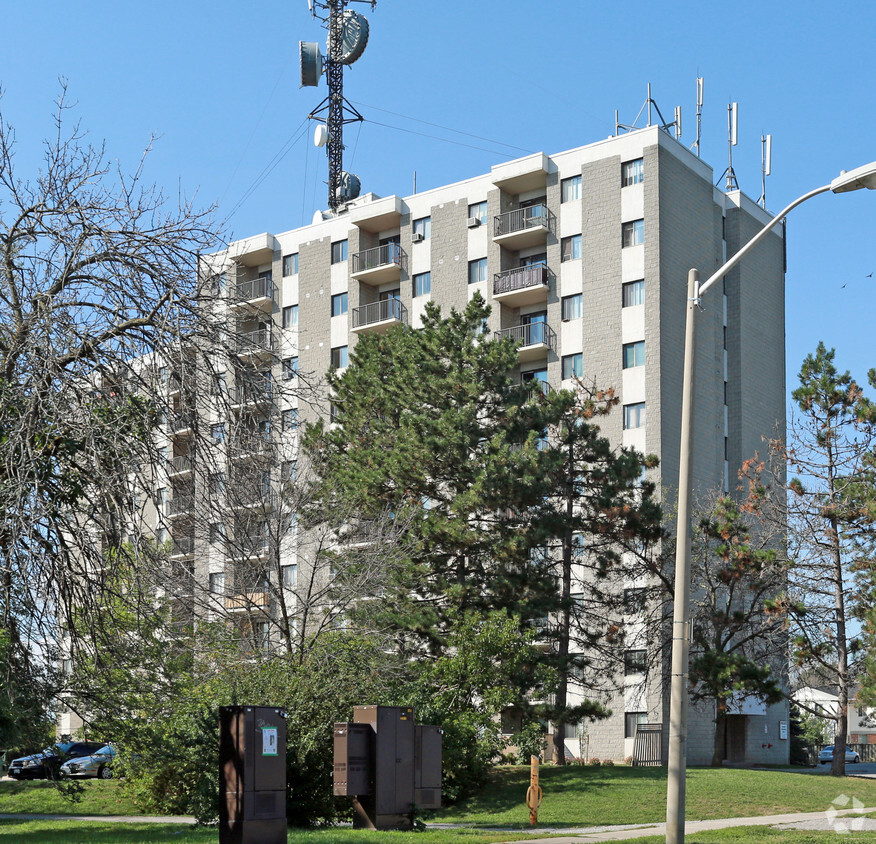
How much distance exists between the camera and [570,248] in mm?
50906

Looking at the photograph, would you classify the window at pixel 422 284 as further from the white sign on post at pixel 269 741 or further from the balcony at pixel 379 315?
the white sign on post at pixel 269 741

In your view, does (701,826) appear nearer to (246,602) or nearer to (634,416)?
(246,602)

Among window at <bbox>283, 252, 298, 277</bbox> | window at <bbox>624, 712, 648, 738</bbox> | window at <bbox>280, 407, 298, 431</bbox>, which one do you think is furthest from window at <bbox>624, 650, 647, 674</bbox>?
window at <bbox>283, 252, 298, 277</bbox>

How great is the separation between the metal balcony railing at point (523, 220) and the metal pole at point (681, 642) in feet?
120

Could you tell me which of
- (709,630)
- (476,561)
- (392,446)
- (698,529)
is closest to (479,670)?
(476,561)

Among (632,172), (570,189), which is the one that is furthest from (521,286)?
(632,172)

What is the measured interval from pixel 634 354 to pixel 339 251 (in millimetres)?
18120

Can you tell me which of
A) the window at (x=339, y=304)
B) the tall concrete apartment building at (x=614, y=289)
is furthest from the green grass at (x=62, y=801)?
the window at (x=339, y=304)

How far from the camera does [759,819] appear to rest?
23438 millimetres

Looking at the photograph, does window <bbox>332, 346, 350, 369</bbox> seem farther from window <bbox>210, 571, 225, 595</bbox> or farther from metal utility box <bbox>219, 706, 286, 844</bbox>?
metal utility box <bbox>219, 706, 286, 844</bbox>

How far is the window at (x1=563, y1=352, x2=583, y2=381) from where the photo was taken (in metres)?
49.7

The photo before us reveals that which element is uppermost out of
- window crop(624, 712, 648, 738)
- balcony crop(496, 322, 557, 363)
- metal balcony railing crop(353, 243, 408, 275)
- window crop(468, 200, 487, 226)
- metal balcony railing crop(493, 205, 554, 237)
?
window crop(468, 200, 487, 226)

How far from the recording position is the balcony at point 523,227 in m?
51.6

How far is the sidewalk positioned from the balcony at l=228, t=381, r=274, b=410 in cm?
909
